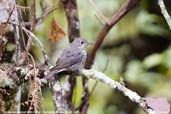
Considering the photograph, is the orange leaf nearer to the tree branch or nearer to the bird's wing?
the bird's wing

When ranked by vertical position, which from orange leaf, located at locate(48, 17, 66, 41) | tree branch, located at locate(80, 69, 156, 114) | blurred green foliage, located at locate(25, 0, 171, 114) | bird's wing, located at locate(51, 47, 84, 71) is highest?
Result: orange leaf, located at locate(48, 17, 66, 41)

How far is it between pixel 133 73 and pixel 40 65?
2.29m

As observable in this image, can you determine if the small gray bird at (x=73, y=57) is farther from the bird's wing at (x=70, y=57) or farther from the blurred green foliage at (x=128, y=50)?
the blurred green foliage at (x=128, y=50)

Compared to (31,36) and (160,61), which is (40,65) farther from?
(160,61)

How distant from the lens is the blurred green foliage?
405cm

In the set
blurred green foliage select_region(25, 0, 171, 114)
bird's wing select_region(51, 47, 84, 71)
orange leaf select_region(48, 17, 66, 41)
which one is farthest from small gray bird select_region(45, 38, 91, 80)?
blurred green foliage select_region(25, 0, 171, 114)

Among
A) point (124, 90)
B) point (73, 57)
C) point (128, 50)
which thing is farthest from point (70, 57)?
point (128, 50)

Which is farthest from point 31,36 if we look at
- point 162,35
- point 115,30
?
point 162,35

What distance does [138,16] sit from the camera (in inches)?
179

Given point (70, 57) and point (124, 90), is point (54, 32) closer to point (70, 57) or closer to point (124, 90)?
point (70, 57)

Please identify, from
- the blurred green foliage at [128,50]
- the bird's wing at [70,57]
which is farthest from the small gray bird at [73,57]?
the blurred green foliage at [128,50]

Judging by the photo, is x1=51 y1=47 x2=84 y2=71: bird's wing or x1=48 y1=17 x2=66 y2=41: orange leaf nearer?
x1=48 y1=17 x2=66 y2=41: orange leaf

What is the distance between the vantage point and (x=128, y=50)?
Answer: 488cm

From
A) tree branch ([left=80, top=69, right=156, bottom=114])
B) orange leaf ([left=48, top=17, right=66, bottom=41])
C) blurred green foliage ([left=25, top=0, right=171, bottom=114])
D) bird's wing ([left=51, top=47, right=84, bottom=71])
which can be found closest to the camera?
tree branch ([left=80, top=69, right=156, bottom=114])
